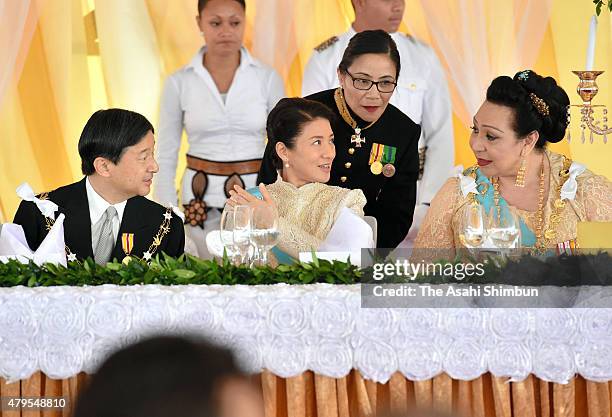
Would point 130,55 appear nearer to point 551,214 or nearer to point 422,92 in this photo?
point 422,92

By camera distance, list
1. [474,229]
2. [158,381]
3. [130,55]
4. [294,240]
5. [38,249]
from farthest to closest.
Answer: [130,55] → [294,240] → [38,249] → [474,229] → [158,381]

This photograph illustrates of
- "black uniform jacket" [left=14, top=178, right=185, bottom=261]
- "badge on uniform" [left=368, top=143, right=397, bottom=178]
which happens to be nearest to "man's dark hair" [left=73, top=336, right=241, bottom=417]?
"black uniform jacket" [left=14, top=178, right=185, bottom=261]

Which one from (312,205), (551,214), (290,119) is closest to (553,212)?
(551,214)

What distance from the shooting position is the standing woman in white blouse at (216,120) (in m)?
5.60

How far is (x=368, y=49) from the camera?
14.9 feet

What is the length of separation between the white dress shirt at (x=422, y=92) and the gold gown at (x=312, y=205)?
1.65 m

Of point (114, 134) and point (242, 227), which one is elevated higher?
point (114, 134)

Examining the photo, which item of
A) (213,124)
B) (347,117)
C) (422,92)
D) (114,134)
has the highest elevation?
(422,92)

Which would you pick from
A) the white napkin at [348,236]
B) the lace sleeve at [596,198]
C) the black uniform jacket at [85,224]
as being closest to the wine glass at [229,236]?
the white napkin at [348,236]

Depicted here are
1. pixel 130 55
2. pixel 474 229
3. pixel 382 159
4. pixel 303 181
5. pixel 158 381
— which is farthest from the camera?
pixel 130 55

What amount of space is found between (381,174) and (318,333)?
7.59ft

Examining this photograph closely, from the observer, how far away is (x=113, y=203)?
3807mm

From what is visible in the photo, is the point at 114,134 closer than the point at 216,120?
Yes

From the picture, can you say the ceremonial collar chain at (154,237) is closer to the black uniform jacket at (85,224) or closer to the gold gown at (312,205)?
the black uniform jacket at (85,224)
